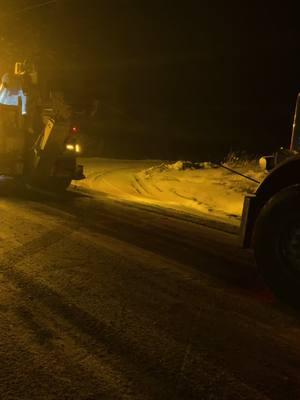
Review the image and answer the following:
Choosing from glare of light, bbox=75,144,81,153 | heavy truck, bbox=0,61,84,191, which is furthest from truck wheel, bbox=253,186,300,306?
glare of light, bbox=75,144,81,153

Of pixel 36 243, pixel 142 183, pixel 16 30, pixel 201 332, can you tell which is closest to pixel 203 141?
pixel 16 30

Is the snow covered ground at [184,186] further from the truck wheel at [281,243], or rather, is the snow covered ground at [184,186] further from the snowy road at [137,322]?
the truck wheel at [281,243]

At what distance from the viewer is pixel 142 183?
1523 cm

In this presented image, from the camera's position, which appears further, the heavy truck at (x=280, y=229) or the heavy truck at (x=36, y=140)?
the heavy truck at (x=36, y=140)

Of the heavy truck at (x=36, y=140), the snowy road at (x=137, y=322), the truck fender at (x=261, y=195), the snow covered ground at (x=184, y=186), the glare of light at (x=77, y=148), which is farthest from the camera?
the glare of light at (x=77, y=148)

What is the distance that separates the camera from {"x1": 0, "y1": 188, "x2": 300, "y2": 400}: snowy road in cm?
332

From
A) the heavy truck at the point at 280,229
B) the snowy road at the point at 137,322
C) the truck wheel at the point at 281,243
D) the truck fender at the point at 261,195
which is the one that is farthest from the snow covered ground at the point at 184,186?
the truck wheel at the point at 281,243

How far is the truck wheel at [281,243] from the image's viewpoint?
189 inches

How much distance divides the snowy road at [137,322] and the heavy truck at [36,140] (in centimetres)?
485

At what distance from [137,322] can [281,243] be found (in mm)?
1595

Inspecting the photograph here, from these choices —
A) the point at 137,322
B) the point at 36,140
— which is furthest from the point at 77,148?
the point at 137,322

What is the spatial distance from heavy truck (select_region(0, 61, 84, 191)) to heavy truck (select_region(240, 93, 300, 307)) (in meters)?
7.76

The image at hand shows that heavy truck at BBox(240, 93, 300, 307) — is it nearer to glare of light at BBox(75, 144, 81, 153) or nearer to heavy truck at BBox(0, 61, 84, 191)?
heavy truck at BBox(0, 61, 84, 191)

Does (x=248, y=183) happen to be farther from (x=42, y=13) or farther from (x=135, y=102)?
(x=135, y=102)
